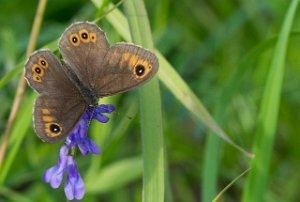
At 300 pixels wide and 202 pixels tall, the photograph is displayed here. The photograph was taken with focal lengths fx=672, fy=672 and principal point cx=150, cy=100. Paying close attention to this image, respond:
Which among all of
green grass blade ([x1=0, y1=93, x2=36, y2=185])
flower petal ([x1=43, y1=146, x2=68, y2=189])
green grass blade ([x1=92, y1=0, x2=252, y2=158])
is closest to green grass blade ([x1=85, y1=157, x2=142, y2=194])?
green grass blade ([x1=0, y1=93, x2=36, y2=185])

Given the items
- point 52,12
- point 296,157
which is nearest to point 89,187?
point 296,157

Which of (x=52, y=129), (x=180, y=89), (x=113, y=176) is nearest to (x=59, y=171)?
(x=52, y=129)

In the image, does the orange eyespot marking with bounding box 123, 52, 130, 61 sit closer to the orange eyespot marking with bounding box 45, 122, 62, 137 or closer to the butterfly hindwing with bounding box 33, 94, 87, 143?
the butterfly hindwing with bounding box 33, 94, 87, 143

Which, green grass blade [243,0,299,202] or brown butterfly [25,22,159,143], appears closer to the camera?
brown butterfly [25,22,159,143]

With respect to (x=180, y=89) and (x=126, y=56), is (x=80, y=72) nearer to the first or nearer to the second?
(x=126, y=56)

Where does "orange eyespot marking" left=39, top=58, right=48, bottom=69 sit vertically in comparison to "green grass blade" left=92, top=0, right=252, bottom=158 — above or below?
above

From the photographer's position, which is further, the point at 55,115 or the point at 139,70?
the point at 139,70

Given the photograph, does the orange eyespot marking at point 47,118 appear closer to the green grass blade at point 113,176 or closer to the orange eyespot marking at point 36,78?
the orange eyespot marking at point 36,78
